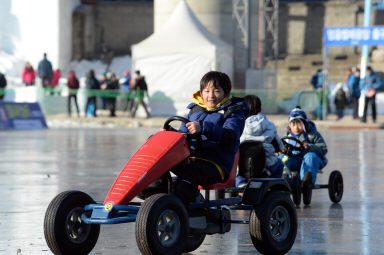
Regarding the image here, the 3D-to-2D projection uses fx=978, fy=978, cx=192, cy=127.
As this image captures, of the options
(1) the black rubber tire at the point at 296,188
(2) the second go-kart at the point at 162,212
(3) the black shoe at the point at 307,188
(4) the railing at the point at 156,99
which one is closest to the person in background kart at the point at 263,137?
(1) the black rubber tire at the point at 296,188

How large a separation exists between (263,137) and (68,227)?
3674 millimetres

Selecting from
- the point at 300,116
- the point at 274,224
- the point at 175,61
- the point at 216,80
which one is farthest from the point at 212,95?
the point at 175,61

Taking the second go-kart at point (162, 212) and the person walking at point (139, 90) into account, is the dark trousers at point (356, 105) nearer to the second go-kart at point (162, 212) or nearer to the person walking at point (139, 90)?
the person walking at point (139, 90)

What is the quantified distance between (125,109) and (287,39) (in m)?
17.1

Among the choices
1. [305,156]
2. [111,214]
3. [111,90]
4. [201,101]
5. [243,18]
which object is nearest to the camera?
Result: [111,214]

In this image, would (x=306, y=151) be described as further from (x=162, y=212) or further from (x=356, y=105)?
(x=356, y=105)

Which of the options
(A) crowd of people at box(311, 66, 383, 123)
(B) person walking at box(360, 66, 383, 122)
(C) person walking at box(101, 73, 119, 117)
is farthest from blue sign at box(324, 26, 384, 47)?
(C) person walking at box(101, 73, 119, 117)

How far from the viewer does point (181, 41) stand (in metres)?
36.0

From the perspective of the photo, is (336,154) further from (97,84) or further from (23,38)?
(23,38)

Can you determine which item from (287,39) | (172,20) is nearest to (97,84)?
(172,20)

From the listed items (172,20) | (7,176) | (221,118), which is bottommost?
(7,176)

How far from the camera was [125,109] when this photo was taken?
3569 cm

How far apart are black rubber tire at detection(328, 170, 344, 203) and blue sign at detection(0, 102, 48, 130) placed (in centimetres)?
1887

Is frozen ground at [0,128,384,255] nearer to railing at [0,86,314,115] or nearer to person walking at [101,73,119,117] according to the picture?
railing at [0,86,314,115]
